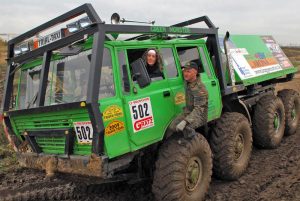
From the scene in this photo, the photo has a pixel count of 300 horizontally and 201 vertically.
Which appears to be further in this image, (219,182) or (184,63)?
(219,182)

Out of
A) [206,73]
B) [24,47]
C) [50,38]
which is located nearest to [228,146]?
[206,73]

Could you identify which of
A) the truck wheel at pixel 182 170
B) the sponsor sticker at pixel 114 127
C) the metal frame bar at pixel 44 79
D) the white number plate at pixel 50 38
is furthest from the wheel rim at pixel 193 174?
the white number plate at pixel 50 38

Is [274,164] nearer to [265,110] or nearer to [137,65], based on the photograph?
[265,110]

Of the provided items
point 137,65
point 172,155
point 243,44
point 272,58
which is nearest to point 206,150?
point 172,155

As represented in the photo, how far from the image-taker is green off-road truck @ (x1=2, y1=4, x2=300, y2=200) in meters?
4.38

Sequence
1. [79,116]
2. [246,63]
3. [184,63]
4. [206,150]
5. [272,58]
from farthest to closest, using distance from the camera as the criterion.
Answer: [272,58] < [246,63] < [184,63] < [206,150] < [79,116]

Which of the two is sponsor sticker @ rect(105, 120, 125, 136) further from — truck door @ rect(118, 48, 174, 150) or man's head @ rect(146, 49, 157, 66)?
man's head @ rect(146, 49, 157, 66)

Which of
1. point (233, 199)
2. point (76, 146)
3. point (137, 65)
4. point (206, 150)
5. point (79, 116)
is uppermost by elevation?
point (137, 65)

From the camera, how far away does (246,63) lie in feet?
25.4

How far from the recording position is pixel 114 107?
14.4 ft

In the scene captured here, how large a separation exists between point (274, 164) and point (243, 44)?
262cm

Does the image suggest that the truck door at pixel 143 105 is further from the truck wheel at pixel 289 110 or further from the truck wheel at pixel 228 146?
the truck wheel at pixel 289 110

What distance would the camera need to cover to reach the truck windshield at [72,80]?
4559 mm

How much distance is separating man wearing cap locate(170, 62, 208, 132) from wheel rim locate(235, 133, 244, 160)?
4.08ft
